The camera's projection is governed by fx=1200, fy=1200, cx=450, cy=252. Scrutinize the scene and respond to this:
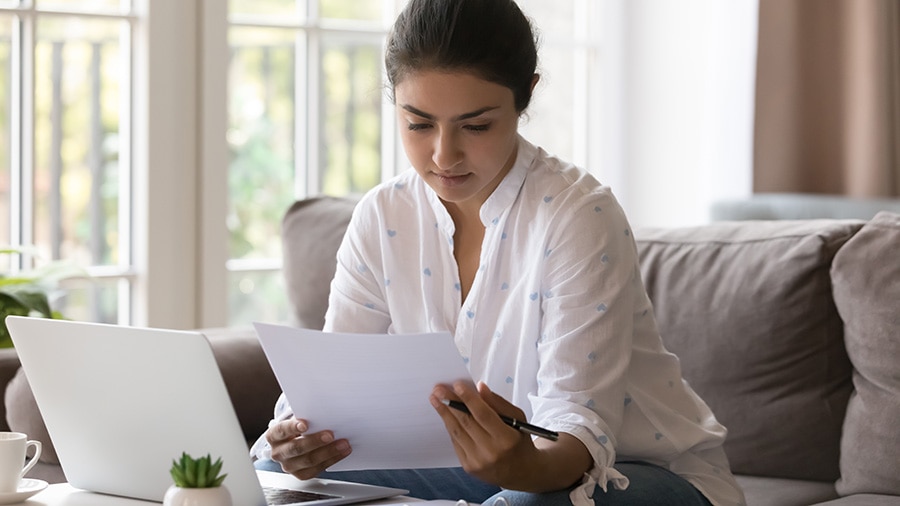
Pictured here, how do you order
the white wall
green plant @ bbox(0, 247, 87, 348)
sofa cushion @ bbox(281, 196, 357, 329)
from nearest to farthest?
1. green plant @ bbox(0, 247, 87, 348)
2. sofa cushion @ bbox(281, 196, 357, 329)
3. the white wall

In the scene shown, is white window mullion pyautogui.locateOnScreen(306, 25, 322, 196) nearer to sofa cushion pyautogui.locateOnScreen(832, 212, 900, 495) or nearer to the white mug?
sofa cushion pyautogui.locateOnScreen(832, 212, 900, 495)

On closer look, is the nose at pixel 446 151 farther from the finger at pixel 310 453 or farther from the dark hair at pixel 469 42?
the finger at pixel 310 453

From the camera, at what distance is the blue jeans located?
130 centimetres

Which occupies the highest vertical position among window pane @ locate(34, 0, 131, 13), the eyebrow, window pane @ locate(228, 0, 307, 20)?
window pane @ locate(228, 0, 307, 20)

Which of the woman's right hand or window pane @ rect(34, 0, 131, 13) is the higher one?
window pane @ rect(34, 0, 131, 13)

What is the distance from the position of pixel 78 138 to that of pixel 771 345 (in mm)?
1595

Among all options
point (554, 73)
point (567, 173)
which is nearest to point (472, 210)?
point (567, 173)

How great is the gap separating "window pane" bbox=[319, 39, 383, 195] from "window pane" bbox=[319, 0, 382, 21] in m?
0.07

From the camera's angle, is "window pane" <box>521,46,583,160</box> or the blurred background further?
"window pane" <box>521,46,583,160</box>

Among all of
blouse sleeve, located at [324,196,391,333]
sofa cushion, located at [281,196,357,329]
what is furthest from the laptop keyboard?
sofa cushion, located at [281,196,357,329]

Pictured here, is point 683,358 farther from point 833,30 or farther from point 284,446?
point 833,30

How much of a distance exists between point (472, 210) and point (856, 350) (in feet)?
2.21

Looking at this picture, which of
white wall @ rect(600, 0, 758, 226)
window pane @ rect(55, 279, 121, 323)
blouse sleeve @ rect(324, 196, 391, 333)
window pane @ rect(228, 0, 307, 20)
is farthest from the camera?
white wall @ rect(600, 0, 758, 226)

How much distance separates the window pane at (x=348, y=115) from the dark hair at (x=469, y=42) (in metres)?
1.53
